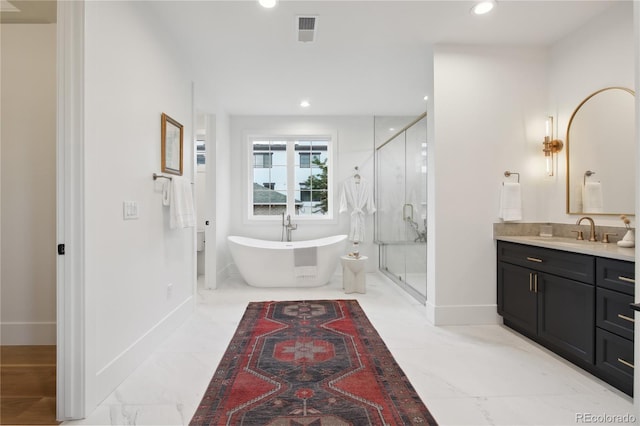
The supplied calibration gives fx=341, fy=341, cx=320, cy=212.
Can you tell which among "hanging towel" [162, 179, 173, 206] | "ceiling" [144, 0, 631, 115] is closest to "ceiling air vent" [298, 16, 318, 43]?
"ceiling" [144, 0, 631, 115]

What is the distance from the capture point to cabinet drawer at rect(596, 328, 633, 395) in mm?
1894

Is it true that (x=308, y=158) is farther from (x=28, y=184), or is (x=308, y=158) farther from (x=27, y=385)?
(x=27, y=385)

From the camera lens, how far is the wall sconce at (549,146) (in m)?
3.03

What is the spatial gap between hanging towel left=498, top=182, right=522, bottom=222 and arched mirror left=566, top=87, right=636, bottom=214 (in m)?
0.38

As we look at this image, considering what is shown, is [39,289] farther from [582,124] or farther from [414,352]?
[582,124]

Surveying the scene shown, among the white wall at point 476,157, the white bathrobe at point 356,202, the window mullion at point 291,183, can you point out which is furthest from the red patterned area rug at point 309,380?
the window mullion at point 291,183

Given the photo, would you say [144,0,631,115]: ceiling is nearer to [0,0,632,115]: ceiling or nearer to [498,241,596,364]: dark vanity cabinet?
[0,0,632,115]: ceiling

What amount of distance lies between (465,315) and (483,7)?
2.51m

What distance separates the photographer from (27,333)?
2.63 metres

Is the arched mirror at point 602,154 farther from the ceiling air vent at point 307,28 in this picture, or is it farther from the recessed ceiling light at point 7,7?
the recessed ceiling light at point 7,7

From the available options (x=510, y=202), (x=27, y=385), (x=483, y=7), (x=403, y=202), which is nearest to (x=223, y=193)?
(x=403, y=202)

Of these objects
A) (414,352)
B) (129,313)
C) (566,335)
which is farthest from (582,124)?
(129,313)

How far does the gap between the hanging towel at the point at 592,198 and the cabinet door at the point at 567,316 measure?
0.71 meters

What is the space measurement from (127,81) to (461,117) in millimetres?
2667
